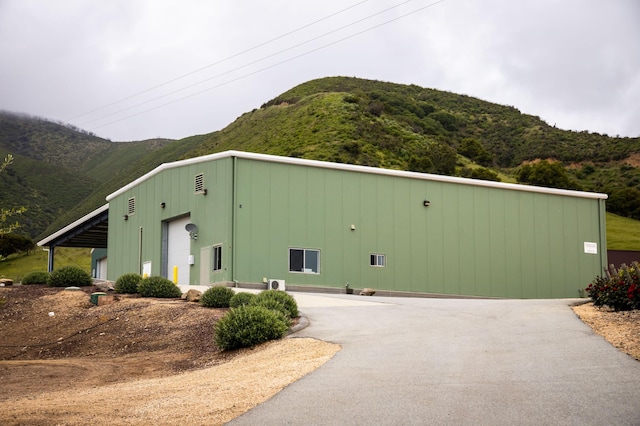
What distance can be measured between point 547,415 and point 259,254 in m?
20.3

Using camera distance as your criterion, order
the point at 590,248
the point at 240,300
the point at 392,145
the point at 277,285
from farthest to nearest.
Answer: the point at 392,145 → the point at 590,248 → the point at 277,285 → the point at 240,300

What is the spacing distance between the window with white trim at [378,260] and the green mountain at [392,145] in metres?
29.8

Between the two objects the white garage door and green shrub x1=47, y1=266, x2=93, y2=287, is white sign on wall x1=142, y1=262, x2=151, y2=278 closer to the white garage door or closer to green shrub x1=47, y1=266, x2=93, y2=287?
the white garage door

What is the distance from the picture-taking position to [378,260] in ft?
99.7

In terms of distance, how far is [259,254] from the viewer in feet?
92.9

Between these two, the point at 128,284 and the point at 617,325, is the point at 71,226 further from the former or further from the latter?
the point at 617,325

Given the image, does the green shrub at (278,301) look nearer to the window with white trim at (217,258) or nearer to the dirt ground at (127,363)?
the dirt ground at (127,363)

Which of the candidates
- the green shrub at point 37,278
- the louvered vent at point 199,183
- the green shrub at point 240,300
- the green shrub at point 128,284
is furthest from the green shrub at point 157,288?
the green shrub at point 37,278

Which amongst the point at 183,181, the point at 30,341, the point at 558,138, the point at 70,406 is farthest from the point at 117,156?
the point at 70,406

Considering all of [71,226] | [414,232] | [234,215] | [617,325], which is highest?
[71,226]

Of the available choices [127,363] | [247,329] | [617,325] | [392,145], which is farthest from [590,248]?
[392,145]

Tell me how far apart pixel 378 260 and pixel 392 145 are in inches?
1520

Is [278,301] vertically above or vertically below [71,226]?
below

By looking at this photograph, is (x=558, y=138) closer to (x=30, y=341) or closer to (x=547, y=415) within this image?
(x=30, y=341)
